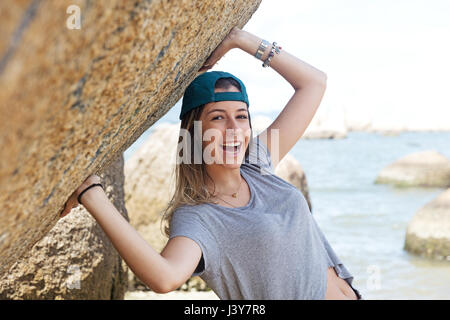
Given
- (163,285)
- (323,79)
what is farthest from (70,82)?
(323,79)

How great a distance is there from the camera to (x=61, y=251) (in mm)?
4043

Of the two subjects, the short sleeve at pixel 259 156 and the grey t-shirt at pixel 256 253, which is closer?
the grey t-shirt at pixel 256 253

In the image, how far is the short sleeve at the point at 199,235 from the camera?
2396 millimetres

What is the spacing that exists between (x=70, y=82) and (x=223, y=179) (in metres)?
1.62

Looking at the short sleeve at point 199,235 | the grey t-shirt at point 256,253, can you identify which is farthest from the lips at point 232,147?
the short sleeve at point 199,235

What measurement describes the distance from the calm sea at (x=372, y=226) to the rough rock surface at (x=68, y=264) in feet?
15.4

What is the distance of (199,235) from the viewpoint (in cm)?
241

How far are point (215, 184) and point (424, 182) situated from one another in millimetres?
15930

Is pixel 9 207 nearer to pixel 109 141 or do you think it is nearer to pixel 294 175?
pixel 109 141

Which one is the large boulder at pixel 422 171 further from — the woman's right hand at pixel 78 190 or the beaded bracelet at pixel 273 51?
the woman's right hand at pixel 78 190

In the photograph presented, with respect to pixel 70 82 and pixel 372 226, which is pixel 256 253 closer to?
pixel 70 82

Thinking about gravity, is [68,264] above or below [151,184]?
below

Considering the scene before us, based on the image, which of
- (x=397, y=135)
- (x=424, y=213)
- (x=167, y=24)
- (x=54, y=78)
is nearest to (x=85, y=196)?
(x=167, y=24)

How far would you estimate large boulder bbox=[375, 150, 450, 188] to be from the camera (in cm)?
1736
